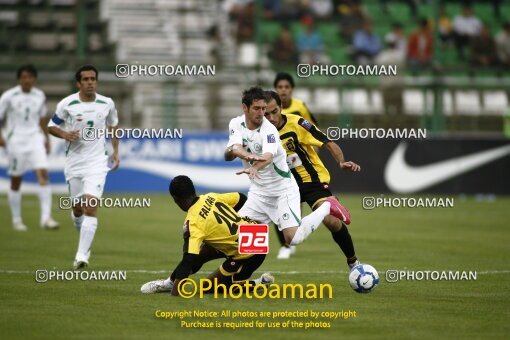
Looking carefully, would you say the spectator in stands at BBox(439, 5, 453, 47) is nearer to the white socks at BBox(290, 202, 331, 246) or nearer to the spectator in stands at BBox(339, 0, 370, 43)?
the spectator in stands at BBox(339, 0, 370, 43)

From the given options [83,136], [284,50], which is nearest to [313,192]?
[83,136]

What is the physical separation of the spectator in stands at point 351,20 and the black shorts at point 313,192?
17.4 meters

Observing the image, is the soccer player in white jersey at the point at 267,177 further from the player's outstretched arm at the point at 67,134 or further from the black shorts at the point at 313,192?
the player's outstretched arm at the point at 67,134

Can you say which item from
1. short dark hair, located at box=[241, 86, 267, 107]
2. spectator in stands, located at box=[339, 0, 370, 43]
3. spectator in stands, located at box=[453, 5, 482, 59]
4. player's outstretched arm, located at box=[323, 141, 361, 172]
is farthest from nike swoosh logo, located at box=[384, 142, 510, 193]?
short dark hair, located at box=[241, 86, 267, 107]

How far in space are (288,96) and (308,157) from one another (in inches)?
86.2

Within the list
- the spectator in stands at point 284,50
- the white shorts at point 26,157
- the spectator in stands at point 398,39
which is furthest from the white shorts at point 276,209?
the spectator in stands at point 398,39

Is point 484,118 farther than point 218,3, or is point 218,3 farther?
point 218,3

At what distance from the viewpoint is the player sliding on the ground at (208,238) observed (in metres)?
9.65

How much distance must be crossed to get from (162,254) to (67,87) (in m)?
11.5

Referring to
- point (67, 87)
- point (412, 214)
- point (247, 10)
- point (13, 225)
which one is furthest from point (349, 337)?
point (247, 10)

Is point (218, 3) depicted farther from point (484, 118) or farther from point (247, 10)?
point (484, 118)

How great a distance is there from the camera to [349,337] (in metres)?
7.82

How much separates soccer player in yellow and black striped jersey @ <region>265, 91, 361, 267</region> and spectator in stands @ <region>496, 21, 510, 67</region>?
1789 cm

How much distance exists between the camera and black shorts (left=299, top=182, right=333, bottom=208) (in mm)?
11094
